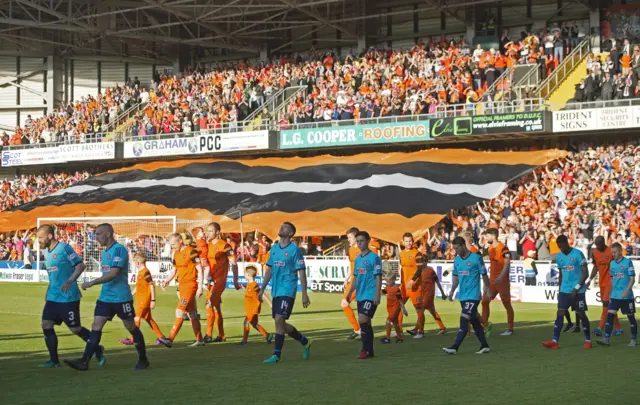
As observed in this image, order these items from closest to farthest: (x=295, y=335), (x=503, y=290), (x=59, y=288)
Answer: (x=59, y=288), (x=295, y=335), (x=503, y=290)

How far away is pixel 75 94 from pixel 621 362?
49035 mm

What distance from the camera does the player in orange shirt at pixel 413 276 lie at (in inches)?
696

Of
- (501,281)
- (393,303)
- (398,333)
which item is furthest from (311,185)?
(393,303)

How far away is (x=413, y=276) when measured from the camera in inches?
691

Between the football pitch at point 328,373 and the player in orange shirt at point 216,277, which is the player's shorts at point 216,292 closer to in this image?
the player in orange shirt at point 216,277

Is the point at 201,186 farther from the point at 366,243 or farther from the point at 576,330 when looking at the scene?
the point at 366,243

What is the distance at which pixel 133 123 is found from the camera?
50719 mm

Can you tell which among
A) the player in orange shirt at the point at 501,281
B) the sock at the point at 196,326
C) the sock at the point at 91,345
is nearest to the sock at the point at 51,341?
the sock at the point at 91,345

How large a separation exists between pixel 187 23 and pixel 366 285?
124 ft

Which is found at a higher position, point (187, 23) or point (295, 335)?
point (187, 23)

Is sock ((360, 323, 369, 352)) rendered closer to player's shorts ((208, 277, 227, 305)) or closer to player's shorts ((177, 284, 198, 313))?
player's shorts ((177, 284, 198, 313))

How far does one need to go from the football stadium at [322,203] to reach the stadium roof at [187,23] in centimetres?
18

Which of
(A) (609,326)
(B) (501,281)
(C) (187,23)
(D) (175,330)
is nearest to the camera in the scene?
(D) (175,330)

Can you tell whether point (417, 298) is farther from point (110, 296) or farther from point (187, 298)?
point (110, 296)
